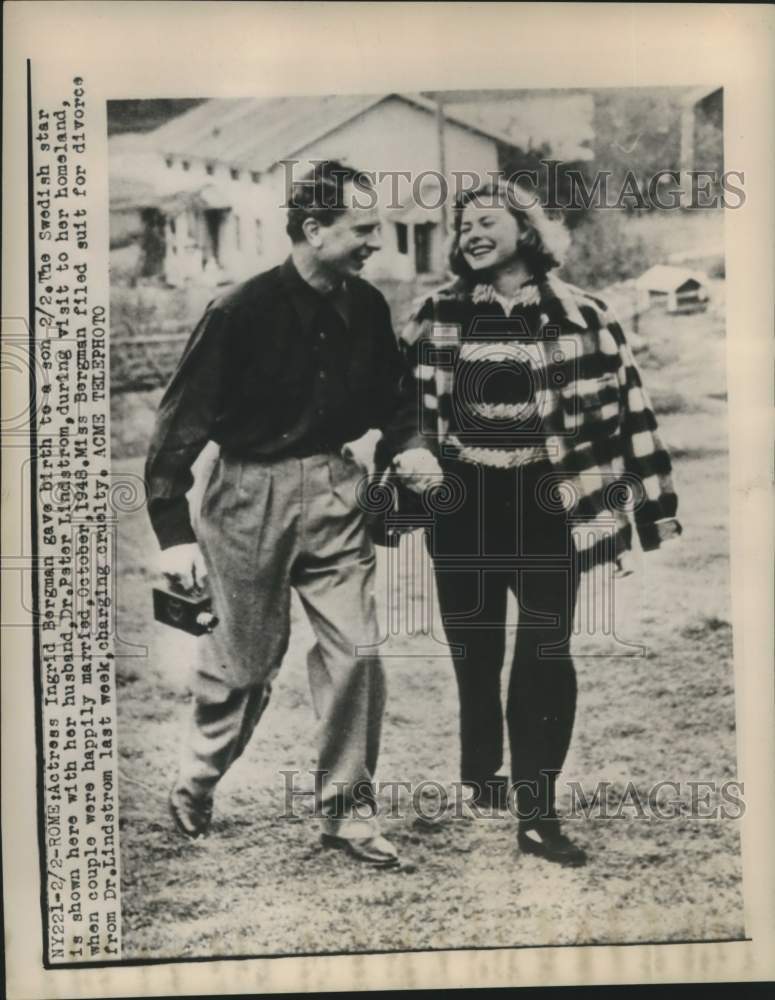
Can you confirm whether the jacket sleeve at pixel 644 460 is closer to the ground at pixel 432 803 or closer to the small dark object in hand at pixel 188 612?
the ground at pixel 432 803

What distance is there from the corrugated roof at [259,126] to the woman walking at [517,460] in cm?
27

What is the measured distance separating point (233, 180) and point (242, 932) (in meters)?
1.42

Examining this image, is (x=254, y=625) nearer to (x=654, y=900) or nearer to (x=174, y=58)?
(x=654, y=900)

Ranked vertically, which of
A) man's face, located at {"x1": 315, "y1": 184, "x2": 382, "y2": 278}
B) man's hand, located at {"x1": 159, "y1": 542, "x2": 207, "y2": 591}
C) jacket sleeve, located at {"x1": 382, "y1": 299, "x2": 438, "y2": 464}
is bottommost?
man's hand, located at {"x1": 159, "y1": 542, "x2": 207, "y2": 591}

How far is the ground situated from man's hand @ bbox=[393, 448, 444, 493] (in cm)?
13

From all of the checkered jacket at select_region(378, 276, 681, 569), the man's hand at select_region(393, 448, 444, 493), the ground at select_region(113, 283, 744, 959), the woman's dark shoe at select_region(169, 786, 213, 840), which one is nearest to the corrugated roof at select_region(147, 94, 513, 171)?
the checkered jacket at select_region(378, 276, 681, 569)

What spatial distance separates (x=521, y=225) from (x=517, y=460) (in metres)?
0.45

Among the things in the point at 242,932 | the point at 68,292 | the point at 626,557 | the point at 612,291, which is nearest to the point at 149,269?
the point at 68,292

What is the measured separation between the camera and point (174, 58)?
92.4 inches

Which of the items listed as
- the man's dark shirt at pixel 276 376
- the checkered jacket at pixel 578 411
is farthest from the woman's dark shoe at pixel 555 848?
the man's dark shirt at pixel 276 376

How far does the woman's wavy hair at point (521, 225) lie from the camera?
2354mm
